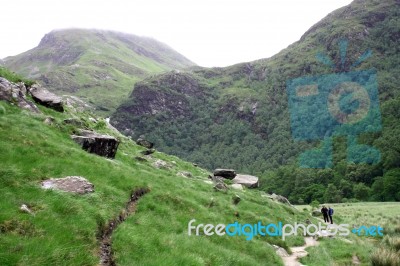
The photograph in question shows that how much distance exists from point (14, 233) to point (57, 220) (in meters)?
1.79

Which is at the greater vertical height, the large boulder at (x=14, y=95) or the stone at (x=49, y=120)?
the large boulder at (x=14, y=95)

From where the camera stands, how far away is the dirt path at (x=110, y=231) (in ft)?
39.9

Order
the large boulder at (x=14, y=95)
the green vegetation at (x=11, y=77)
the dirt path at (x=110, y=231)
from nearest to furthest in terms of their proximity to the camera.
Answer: the dirt path at (x=110, y=231) → the large boulder at (x=14, y=95) → the green vegetation at (x=11, y=77)

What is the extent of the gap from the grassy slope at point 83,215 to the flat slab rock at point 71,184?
39 centimetres

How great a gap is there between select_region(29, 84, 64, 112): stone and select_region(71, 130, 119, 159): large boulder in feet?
16.2

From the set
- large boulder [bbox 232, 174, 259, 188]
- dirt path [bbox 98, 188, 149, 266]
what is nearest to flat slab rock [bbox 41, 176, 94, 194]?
dirt path [bbox 98, 188, 149, 266]

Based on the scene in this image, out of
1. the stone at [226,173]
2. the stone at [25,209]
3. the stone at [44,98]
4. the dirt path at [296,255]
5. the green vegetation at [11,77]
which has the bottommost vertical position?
the stone at [226,173]

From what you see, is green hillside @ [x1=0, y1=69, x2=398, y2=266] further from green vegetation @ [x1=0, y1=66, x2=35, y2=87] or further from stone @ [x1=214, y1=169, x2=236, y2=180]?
stone @ [x1=214, y1=169, x2=236, y2=180]

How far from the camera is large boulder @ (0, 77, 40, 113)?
24.5 meters

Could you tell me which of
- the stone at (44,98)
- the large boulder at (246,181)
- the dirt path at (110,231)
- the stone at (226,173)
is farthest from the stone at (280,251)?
the stone at (226,173)

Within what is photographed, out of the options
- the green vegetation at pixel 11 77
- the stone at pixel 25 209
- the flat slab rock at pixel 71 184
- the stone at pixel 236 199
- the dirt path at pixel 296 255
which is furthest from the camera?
the stone at pixel 236 199

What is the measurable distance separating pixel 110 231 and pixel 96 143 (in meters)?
12.3

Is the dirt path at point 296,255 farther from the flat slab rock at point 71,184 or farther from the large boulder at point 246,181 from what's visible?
the large boulder at point 246,181

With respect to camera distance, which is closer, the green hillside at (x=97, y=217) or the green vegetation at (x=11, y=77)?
the green hillside at (x=97, y=217)
